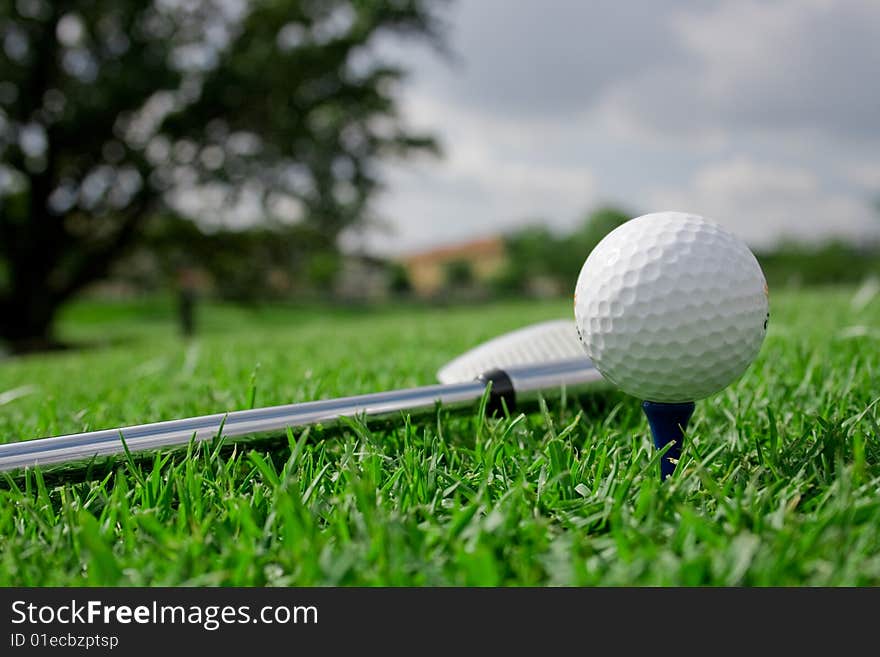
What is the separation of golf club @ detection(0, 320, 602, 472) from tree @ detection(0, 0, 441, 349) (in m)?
13.1

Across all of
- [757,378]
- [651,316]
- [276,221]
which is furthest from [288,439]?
[276,221]

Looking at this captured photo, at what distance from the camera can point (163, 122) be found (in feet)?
45.2

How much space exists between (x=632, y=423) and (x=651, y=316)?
0.54 meters

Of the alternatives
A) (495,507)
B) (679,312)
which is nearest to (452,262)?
(679,312)

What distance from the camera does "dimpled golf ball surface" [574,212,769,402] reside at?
1.28 meters

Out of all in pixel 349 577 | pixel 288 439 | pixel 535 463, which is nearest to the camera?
pixel 349 577

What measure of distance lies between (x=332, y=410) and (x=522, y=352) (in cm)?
82

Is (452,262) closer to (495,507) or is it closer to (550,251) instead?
(550,251)

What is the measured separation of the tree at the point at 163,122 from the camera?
13.2m

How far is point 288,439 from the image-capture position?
142 cm

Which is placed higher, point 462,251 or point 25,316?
point 25,316

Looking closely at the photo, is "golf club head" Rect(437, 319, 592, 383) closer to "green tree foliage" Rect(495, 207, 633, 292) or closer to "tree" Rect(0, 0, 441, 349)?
"tree" Rect(0, 0, 441, 349)

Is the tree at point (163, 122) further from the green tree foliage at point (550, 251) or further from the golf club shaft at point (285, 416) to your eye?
the green tree foliage at point (550, 251)

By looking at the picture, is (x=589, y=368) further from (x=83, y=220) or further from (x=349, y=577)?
(x=83, y=220)
